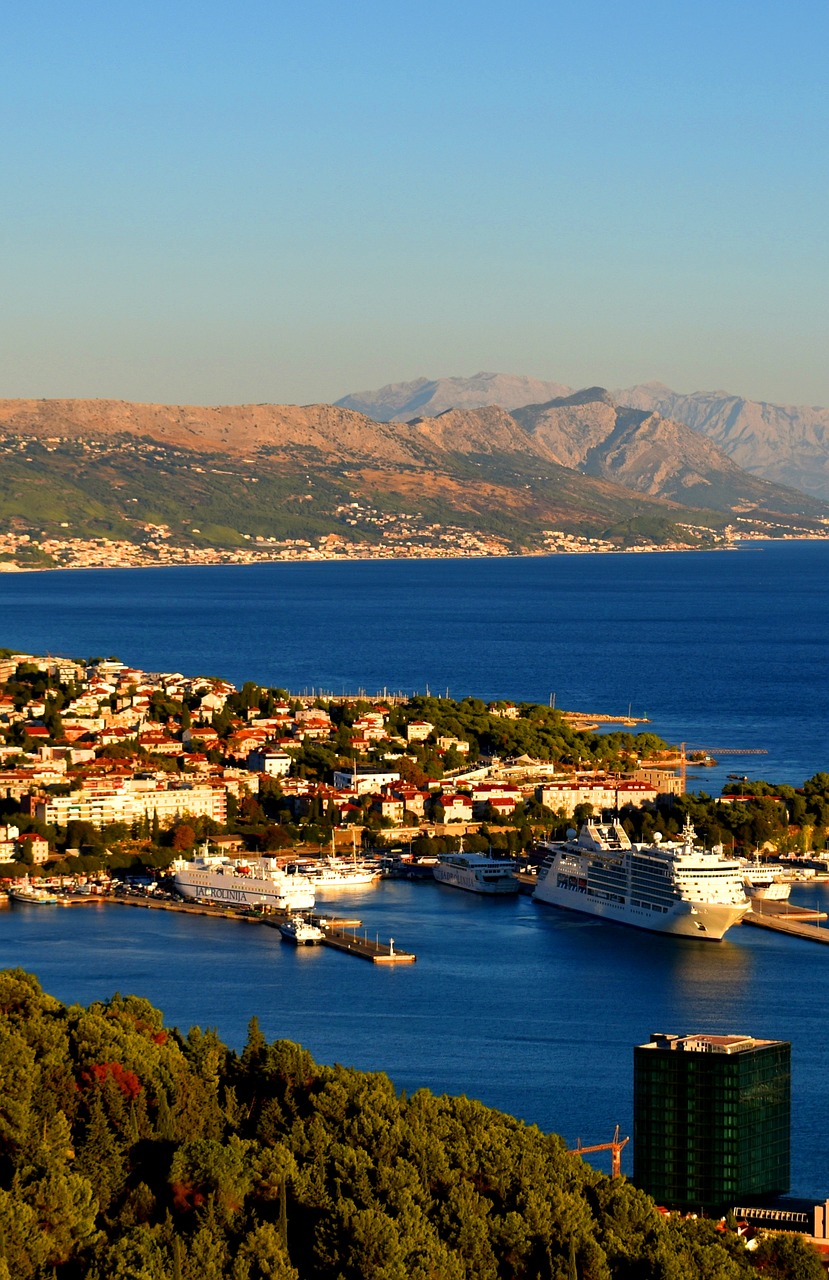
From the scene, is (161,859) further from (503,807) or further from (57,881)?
(503,807)

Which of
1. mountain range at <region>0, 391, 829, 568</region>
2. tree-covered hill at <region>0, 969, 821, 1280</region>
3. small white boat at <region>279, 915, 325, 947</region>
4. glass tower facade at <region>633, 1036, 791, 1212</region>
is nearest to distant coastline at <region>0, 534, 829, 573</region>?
mountain range at <region>0, 391, 829, 568</region>

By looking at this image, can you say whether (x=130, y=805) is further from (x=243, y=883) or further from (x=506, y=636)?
(x=506, y=636)

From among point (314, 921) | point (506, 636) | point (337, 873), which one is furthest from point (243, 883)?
point (506, 636)

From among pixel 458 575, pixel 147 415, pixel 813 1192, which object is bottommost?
pixel 813 1192

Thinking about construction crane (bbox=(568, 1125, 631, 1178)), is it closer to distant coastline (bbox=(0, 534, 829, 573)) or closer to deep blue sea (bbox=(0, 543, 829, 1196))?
deep blue sea (bbox=(0, 543, 829, 1196))

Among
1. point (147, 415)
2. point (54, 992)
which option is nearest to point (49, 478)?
point (147, 415)

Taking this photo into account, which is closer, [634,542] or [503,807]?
[503,807]
